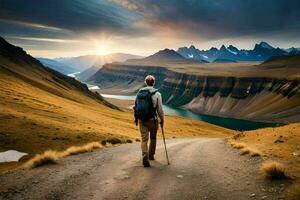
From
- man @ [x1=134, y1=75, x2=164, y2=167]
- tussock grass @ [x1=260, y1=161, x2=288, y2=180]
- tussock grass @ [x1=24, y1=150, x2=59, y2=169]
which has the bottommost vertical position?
tussock grass @ [x1=24, y1=150, x2=59, y2=169]

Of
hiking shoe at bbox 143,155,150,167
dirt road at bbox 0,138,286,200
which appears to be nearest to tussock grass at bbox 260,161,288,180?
A: dirt road at bbox 0,138,286,200

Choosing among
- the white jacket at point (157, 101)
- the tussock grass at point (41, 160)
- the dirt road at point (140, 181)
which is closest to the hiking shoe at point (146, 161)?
the dirt road at point (140, 181)

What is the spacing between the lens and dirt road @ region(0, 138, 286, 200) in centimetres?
971

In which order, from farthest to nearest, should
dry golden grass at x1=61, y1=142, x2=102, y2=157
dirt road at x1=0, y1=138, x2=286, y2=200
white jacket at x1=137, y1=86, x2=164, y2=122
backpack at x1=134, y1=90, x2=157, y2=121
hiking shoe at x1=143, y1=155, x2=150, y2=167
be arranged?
dry golden grass at x1=61, y1=142, x2=102, y2=157
white jacket at x1=137, y1=86, x2=164, y2=122
backpack at x1=134, y1=90, x2=157, y2=121
hiking shoe at x1=143, y1=155, x2=150, y2=167
dirt road at x1=0, y1=138, x2=286, y2=200

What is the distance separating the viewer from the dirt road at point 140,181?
9.71 m

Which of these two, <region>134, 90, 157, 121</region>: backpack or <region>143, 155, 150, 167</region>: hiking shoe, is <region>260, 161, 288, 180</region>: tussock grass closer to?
<region>143, 155, 150, 167</region>: hiking shoe

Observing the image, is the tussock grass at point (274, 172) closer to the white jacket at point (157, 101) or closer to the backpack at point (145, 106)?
the white jacket at point (157, 101)

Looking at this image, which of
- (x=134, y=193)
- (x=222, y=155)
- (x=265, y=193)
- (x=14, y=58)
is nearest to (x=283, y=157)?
(x=222, y=155)

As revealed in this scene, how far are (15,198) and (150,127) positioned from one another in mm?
5945

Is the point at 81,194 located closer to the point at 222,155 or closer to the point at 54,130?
the point at 222,155

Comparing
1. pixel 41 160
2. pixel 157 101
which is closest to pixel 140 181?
pixel 157 101

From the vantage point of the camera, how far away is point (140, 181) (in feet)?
→ 36.4

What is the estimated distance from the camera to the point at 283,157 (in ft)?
47.6

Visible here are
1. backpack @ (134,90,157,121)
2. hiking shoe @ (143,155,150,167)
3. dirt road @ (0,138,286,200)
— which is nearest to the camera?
dirt road @ (0,138,286,200)
